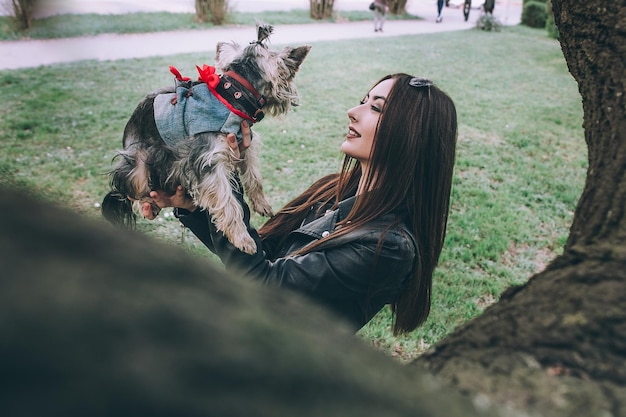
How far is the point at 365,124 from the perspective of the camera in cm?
257

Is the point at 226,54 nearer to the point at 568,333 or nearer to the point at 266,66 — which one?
the point at 266,66

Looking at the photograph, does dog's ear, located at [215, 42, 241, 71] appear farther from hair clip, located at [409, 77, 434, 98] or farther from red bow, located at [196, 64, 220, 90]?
hair clip, located at [409, 77, 434, 98]

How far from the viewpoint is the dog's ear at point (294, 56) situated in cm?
353

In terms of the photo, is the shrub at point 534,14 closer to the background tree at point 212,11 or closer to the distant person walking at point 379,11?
the distant person walking at point 379,11

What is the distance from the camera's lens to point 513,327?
97 centimetres

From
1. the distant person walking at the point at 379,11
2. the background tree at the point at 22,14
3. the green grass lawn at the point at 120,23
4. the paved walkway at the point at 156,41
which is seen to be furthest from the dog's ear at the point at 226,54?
the distant person walking at the point at 379,11

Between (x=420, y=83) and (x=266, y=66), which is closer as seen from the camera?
(x=420, y=83)

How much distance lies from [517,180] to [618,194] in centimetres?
632

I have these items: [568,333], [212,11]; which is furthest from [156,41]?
[568,333]

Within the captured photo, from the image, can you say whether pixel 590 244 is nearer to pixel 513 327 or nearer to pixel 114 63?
pixel 513 327

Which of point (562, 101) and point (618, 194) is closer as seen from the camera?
point (618, 194)

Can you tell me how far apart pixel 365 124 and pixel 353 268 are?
2.44 ft

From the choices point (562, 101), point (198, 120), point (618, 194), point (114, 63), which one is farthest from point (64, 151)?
point (562, 101)

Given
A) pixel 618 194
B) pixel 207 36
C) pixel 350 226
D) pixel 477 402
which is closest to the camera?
pixel 477 402
